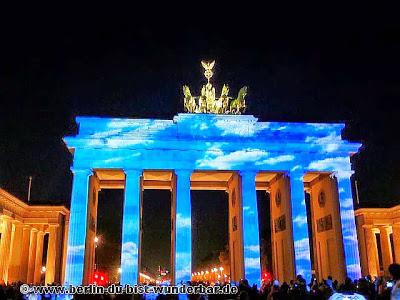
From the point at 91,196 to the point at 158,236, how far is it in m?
53.2

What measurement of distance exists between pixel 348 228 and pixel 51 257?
105 feet

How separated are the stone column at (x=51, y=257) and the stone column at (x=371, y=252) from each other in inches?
1386

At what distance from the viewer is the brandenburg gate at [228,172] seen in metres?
39.2

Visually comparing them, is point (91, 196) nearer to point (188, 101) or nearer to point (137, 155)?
point (137, 155)

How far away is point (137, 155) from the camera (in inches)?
1617

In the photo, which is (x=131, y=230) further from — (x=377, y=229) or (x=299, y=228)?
(x=377, y=229)

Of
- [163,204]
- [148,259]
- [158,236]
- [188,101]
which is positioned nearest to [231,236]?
[188,101]

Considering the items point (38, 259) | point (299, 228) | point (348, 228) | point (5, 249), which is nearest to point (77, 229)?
point (5, 249)

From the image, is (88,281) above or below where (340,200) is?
below

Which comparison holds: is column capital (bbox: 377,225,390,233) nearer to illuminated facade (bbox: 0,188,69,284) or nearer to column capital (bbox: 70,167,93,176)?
column capital (bbox: 70,167,93,176)

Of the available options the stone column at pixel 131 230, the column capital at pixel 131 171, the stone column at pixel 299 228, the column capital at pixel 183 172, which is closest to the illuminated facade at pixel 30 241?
the column capital at pixel 131 171

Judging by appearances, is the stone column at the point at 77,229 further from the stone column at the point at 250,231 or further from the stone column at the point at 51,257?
the stone column at the point at 250,231

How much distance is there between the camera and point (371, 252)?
53750 mm

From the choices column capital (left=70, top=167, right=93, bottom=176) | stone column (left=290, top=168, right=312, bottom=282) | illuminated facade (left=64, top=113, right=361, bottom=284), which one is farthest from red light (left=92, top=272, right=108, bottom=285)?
stone column (left=290, top=168, right=312, bottom=282)
